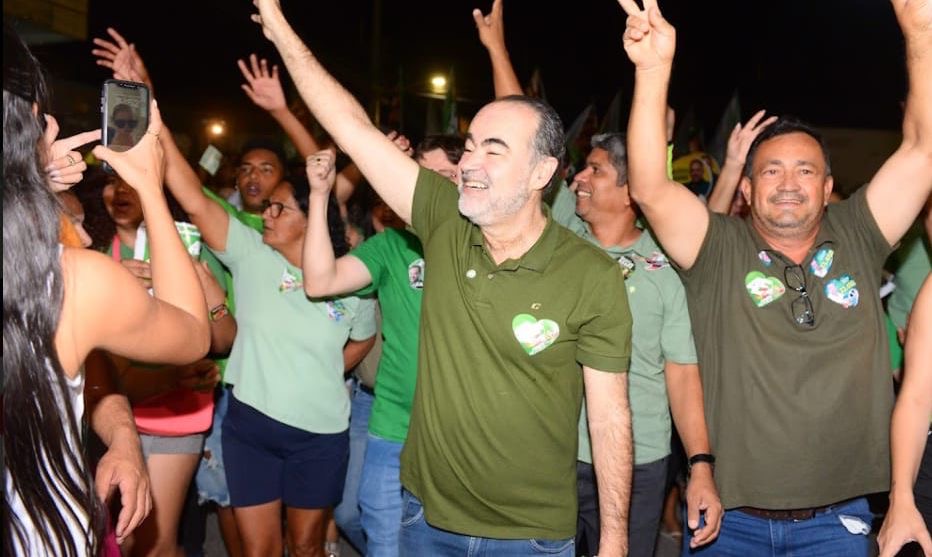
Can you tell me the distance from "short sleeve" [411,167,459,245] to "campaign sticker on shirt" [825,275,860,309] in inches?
57.9

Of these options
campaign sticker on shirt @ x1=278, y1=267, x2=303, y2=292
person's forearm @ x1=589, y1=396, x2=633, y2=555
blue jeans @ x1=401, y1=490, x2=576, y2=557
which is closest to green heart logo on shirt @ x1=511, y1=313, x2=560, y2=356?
person's forearm @ x1=589, y1=396, x2=633, y2=555

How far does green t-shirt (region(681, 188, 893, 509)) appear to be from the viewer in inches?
126

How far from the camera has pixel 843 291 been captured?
129 inches

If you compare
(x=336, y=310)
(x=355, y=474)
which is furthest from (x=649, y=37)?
(x=355, y=474)

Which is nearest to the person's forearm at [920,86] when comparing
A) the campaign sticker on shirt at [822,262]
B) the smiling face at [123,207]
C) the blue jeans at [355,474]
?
the campaign sticker on shirt at [822,262]

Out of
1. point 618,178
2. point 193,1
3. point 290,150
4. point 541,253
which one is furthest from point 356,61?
point 541,253

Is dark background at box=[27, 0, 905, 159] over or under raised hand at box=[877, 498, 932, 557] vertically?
over

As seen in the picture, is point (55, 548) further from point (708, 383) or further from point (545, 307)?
point (708, 383)

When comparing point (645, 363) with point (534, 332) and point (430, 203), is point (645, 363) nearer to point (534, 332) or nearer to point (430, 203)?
point (534, 332)

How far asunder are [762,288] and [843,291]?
1.00ft

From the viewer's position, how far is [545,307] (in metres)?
2.77

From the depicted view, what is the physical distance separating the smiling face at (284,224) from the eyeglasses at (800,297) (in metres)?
2.33

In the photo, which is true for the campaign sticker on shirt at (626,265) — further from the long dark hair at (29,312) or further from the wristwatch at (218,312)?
the long dark hair at (29,312)

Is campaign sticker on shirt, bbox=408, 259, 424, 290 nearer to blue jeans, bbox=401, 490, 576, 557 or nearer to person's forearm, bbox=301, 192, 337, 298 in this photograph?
person's forearm, bbox=301, 192, 337, 298
